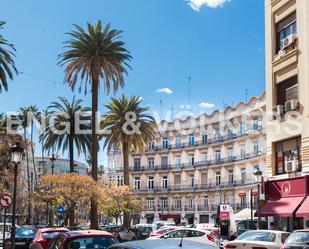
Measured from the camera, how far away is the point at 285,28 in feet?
91.0

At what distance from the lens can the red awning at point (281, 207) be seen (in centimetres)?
2456

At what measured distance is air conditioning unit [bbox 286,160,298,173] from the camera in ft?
84.0

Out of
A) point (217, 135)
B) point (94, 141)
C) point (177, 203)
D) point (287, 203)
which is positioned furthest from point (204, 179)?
point (287, 203)

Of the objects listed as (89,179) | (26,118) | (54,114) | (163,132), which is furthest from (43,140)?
(163,132)

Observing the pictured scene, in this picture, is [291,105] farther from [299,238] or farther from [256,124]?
[256,124]

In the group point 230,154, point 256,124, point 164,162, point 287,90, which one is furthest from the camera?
point 164,162

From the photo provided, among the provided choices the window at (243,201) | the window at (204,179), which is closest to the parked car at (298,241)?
the window at (243,201)

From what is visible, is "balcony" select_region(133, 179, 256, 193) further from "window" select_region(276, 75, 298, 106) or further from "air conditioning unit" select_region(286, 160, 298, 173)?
"air conditioning unit" select_region(286, 160, 298, 173)

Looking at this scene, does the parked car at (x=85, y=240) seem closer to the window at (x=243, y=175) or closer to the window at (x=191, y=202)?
the window at (x=243, y=175)

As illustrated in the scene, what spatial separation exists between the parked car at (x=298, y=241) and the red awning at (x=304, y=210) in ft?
28.3

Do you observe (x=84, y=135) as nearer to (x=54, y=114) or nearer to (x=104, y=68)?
(x=54, y=114)

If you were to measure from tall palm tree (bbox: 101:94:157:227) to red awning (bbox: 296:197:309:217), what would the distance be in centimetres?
3273

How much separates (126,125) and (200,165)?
109ft

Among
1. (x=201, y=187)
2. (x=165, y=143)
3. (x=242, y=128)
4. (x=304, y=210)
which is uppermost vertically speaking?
(x=242, y=128)
